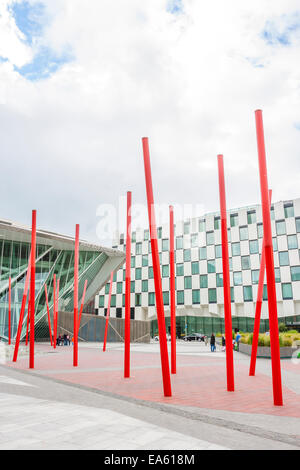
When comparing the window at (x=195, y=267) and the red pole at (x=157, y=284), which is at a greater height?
the window at (x=195, y=267)

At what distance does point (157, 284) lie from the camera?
8.91m

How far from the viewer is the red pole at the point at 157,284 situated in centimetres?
866

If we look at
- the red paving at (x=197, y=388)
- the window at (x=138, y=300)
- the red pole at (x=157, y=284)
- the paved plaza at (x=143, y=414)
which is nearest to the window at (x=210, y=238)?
the window at (x=138, y=300)

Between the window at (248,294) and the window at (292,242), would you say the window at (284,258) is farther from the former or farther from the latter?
the window at (248,294)

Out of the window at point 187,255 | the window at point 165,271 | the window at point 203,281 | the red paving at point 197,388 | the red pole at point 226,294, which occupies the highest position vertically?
the window at point 187,255

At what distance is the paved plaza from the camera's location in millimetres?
4965

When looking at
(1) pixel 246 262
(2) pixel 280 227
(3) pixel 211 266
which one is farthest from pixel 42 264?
(2) pixel 280 227

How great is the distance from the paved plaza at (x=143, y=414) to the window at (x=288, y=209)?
4724 cm

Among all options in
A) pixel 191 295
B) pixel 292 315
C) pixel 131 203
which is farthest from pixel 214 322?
pixel 131 203

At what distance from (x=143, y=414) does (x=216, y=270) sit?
5495 cm

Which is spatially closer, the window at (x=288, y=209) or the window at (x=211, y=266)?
the window at (x=288, y=209)

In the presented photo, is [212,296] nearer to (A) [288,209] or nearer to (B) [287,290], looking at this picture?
(B) [287,290]
